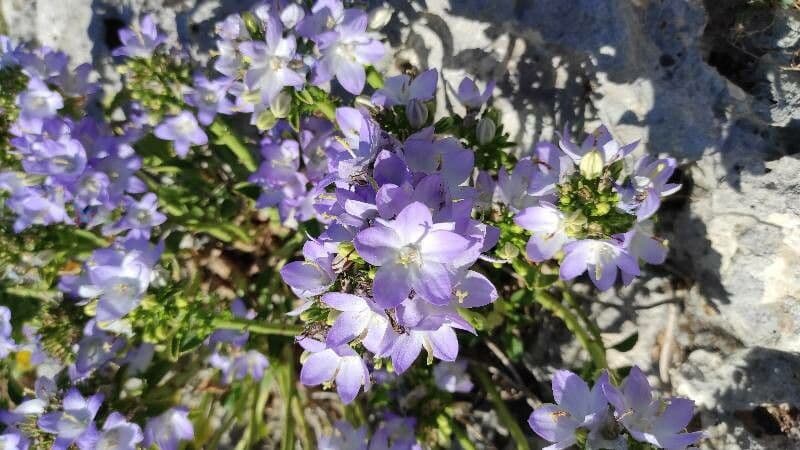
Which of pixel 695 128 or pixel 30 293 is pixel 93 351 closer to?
pixel 30 293

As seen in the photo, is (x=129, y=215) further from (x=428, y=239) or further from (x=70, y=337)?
(x=428, y=239)

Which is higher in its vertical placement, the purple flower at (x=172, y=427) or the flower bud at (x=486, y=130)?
the flower bud at (x=486, y=130)

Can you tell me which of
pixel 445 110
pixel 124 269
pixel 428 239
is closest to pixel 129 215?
pixel 124 269

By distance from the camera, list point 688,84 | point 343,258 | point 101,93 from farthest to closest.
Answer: point 101,93 → point 688,84 → point 343,258

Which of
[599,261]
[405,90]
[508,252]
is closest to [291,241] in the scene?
[405,90]

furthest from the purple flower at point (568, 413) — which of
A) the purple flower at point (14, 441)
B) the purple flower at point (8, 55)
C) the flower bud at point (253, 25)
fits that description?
the purple flower at point (8, 55)

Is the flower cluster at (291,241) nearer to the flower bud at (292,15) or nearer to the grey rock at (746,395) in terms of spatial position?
the flower bud at (292,15)
